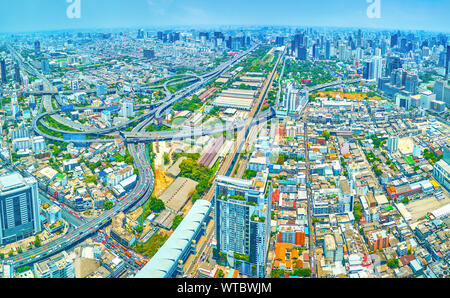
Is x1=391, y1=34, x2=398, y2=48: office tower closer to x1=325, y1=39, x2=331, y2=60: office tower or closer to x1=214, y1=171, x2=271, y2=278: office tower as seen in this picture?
x1=325, y1=39, x2=331, y2=60: office tower

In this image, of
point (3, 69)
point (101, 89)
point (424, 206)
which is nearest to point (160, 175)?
point (424, 206)

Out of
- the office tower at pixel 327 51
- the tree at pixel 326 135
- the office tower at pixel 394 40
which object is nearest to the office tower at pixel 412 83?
the tree at pixel 326 135

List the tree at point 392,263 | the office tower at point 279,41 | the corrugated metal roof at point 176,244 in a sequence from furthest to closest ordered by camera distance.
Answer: the office tower at point 279,41 → the tree at point 392,263 → the corrugated metal roof at point 176,244

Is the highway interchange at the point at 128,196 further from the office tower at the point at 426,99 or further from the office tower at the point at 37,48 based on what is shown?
the office tower at the point at 426,99

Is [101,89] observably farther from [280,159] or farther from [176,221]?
[176,221]

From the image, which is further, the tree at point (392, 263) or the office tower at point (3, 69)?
the office tower at point (3, 69)

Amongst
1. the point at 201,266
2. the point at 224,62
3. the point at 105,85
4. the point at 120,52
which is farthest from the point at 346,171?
the point at 120,52

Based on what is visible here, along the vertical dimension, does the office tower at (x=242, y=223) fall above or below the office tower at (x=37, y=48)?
below
